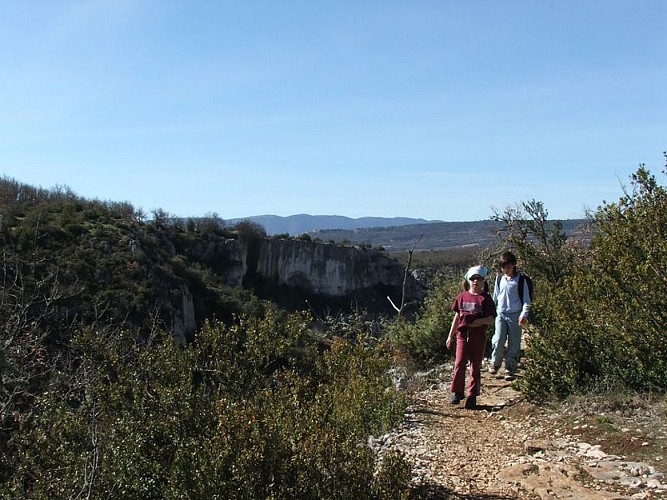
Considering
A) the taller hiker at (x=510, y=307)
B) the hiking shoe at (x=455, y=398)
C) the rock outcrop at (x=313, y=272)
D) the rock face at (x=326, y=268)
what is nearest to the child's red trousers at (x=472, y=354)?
the hiking shoe at (x=455, y=398)

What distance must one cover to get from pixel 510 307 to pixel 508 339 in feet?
1.49

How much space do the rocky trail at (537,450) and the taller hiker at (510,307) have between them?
2.84 ft

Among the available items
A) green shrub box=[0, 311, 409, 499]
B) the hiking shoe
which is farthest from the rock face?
green shrub box=[0, 311, 409, 499]

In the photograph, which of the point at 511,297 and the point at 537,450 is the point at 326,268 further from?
the point at 537,450

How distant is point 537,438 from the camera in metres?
4.82

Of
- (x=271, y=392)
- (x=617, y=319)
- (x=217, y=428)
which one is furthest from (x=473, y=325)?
(x=217, y=428)

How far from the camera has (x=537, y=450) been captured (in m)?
4.50

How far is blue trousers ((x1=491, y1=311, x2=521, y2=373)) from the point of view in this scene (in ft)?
21.8

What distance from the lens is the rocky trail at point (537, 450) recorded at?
3.80 meters

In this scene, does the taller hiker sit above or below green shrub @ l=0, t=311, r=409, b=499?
above

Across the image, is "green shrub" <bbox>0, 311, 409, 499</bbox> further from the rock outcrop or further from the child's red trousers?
the rock outcrop

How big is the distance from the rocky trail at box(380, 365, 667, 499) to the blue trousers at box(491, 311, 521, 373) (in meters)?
0.85

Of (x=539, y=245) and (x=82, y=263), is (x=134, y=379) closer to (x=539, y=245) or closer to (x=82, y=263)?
(x=539, y=245)

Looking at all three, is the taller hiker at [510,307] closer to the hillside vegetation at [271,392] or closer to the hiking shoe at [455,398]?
the hillside vegetation at [271,392]
